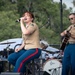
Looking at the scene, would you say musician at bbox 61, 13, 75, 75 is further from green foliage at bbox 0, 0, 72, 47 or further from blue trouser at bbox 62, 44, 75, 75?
green foliage at bbox 0, 0, 72, 47

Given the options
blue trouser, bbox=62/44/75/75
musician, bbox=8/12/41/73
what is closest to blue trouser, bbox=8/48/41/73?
musician, bbox=8/12/41/73

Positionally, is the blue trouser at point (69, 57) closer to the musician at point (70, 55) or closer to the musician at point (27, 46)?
the musician at point (70, 55)

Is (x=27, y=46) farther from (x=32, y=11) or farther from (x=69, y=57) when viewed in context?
(x=32, y=11)

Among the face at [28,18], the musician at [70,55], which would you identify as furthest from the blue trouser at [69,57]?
the face at [28,18]

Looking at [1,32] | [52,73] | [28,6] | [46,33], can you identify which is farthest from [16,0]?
[52,73]

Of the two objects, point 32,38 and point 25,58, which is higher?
point 32,38

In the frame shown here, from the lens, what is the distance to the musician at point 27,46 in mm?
6586

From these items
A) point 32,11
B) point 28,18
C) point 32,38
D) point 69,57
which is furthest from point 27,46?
point 32,11

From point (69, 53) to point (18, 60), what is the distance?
30.5 inches

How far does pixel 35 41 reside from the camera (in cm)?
668

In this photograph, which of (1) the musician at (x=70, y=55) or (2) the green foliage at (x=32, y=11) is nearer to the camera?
(1) the musician at (x=70, y=55)

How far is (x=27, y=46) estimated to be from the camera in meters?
6.71

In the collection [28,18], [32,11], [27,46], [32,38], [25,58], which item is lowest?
[32,11]

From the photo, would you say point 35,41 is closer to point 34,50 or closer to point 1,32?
point 34,50
